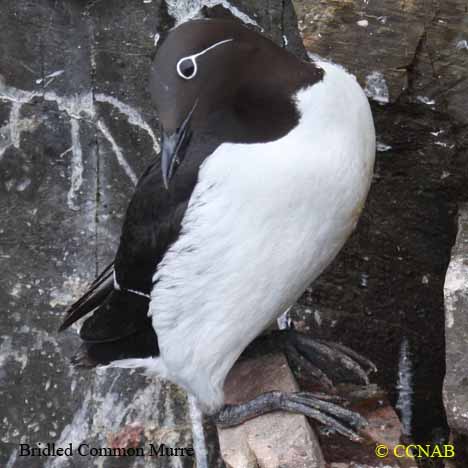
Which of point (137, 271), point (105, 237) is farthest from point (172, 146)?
point (105, 237)

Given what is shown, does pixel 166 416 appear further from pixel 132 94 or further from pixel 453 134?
pixel 453 134

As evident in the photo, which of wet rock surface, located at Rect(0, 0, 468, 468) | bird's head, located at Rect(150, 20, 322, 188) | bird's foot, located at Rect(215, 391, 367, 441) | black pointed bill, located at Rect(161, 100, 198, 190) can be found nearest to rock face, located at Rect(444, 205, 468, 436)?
bird's foot, located at Rect(215, 391, 367, 441)

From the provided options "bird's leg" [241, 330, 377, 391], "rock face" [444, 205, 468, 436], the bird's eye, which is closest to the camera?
the bird's eye

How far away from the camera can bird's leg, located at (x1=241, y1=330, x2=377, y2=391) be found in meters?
2.89

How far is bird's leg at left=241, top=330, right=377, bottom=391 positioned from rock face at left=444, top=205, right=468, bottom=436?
0.39m

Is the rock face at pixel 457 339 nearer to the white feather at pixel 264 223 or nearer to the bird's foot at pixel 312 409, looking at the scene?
the bird's foot at pixel 312 409

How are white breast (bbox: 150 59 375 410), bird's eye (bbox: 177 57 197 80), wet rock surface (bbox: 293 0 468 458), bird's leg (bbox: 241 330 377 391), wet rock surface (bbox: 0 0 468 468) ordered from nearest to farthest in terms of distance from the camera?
bird's eye (bbox: 177 57 197 80) < white breast (bbox: 150 59 375 410) < wet rock surface (bbox: 293 0 468 458) < bird's leg (bbox: 241 330 377 391) < wet rock surface (bbox: 0 0 468 468)

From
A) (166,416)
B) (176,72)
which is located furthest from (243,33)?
(166,416)

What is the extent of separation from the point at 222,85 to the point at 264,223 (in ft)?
1.23

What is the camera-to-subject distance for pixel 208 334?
251cm

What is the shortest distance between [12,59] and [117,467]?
1.65 metres

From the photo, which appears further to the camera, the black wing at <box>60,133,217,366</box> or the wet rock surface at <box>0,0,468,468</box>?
the wet rock surface at <box>0,0,468,468</box>

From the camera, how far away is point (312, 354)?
2.92 meters

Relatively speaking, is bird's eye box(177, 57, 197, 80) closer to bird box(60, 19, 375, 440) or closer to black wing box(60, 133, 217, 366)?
bird box(60, 19, 375, 440)
